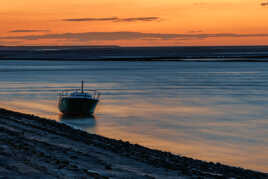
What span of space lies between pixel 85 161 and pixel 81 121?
14.3 metres

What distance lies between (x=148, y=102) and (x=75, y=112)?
35.1 feet

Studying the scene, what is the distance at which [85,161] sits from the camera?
43.9 ft

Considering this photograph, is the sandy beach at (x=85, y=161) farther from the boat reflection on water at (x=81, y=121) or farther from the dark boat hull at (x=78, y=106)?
the dark boat hull at (x=78, y=106)

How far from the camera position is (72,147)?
52.2 feet

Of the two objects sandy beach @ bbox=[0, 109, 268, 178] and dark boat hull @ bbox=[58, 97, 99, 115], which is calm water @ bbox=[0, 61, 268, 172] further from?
sandy beach @ bbox=[0, 109, 268, 178]

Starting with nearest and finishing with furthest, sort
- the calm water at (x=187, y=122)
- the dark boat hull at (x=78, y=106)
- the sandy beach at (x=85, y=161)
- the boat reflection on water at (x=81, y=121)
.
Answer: the sandy beach at (x=85, y=161) → the calm water at (x=187, y=122) → the boat reflection on water at (x=81, y=121) → the dark boat hull at (x=78, y=106)

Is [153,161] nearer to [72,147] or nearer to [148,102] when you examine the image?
[72,147]

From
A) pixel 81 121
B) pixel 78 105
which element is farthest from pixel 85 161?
pixel 78 105

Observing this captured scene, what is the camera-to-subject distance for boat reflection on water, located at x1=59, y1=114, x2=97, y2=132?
2560cm

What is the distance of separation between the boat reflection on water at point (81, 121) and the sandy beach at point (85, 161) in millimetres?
Result: 6455

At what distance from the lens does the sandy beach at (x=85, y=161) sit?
1132cm

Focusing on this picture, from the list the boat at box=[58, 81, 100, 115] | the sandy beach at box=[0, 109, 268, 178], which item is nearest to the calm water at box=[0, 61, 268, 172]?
the boat at box=[58, 81, 100, 115]

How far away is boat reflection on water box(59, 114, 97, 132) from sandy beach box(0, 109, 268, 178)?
6.46 meters

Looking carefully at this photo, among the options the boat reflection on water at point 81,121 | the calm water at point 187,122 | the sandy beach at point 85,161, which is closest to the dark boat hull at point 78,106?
the boat reflection on water at point 81,121
